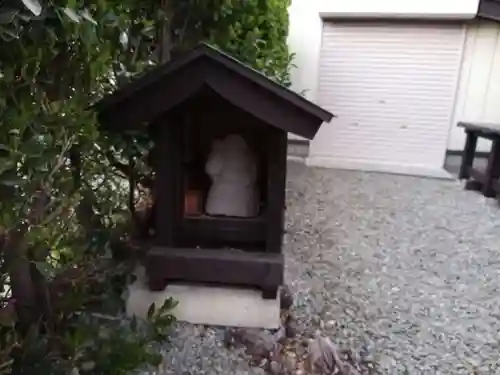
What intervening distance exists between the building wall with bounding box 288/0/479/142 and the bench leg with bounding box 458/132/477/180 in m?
1.37

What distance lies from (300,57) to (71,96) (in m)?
4.75

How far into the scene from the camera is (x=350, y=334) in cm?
194

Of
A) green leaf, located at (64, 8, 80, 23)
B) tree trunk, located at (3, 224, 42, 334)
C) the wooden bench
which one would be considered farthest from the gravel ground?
green leaf, located at (64, 8, 80, 23)

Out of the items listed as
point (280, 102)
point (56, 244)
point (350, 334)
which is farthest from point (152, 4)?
point (350, 334)

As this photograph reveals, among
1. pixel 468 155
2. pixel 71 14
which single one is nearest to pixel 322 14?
pixel 468 155

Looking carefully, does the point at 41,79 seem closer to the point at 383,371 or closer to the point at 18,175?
the point at 18,175

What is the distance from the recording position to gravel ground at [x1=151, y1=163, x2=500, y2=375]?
179 centimetres

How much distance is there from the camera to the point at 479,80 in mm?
5441

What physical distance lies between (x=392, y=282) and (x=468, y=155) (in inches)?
123

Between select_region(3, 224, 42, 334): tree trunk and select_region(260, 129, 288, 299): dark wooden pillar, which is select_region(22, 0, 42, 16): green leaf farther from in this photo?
select_region(260, 129, 288, 299): dark wooden pillar

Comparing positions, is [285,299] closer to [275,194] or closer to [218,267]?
[218,267]

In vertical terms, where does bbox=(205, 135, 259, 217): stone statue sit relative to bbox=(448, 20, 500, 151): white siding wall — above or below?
below

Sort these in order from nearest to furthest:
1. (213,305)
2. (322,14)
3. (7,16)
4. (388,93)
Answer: (7,16)
(213,305)
(322,14)
(388,93)

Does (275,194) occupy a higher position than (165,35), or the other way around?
(165,35)
